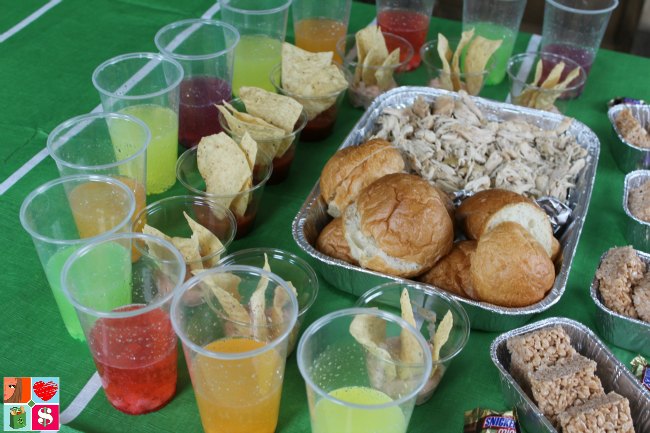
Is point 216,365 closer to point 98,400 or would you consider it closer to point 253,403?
point 253,403

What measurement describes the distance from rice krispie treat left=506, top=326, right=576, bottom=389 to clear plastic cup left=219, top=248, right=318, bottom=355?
436mm

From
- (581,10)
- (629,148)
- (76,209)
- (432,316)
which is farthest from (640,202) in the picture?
(76,209)

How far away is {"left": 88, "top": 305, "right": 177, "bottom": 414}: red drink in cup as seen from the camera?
1.25m

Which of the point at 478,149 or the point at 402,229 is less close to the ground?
the point at 402,229

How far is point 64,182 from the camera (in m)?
1.54

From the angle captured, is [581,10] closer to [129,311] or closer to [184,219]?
[184,219]

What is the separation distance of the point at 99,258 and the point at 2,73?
133cm

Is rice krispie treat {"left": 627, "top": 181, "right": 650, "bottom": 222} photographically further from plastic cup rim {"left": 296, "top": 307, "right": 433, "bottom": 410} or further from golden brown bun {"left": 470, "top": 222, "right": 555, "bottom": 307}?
plastic cup rim {"left": 296, "top": 307, "right": 433, "bottom": 410}

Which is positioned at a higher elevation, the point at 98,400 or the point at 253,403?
the point at 253,403

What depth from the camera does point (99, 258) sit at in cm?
137

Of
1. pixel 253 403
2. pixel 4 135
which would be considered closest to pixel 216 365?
pixel 253 403

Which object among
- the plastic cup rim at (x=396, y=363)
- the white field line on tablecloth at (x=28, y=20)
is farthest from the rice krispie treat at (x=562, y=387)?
the white field line on tablecloth at (x=28, y=20)

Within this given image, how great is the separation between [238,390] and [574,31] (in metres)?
1.79

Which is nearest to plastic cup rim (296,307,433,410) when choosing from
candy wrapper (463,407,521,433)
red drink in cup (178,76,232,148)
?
candy wrapper (463,407,521,433)
